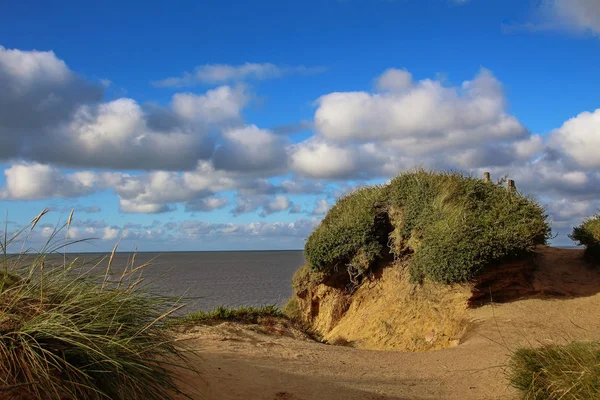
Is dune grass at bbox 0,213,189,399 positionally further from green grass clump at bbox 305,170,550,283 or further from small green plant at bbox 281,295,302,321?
small green plant at bbox 281,295,302,321

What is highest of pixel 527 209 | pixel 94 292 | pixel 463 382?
pixel 527 209

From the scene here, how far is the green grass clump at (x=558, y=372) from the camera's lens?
6.15 metres

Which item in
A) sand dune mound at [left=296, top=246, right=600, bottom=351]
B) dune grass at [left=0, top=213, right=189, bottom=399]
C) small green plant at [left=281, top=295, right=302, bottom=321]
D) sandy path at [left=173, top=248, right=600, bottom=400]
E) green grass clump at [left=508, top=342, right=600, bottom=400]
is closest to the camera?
dune grass at [left=0, top=213, right=189, bottom=399]

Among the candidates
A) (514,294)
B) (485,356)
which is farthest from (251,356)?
(514,294)

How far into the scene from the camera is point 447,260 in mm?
13992

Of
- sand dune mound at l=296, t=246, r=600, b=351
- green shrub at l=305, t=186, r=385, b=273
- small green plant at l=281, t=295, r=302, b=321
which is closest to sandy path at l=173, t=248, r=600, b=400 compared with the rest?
sand dune mound at l=296, t=246, r=600, b=351

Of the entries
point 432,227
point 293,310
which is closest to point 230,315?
point 293,310

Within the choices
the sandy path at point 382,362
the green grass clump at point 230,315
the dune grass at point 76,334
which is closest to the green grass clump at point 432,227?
the sandy path at point 382,362

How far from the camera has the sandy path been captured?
24.8 ft

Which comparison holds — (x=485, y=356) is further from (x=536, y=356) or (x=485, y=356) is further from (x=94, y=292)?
(x=94, y=292)

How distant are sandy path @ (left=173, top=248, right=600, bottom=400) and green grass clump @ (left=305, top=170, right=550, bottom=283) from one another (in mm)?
1528

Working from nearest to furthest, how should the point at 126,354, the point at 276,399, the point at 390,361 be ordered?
the point at 126,354
the point at 276,399
the point at 390,361

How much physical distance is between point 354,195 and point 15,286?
1343 centimetres

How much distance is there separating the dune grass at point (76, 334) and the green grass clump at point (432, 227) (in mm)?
9474
